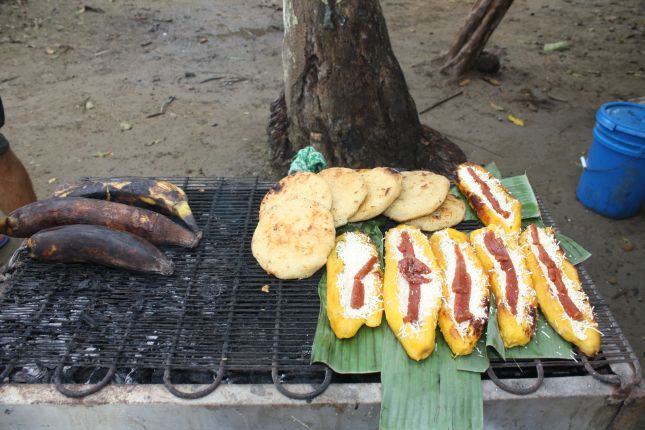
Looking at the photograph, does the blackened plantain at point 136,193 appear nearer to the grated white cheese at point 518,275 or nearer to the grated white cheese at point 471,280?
the grated white cheese at point 471,280

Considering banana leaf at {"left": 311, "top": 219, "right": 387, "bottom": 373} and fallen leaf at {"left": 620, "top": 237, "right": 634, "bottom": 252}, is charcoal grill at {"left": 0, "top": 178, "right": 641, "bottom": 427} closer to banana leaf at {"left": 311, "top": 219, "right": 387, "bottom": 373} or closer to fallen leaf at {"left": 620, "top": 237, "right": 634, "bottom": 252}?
banana leaf at {"left": 311, "top": 219, "right": 387, "bottom": 373}

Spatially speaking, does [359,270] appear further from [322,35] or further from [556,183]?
[556,183]

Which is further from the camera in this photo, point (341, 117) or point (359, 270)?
point (341, 117)

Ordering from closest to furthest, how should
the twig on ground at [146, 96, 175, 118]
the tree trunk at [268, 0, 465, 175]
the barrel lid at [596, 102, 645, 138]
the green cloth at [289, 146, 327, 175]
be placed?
the green cloth at [289, 146, 327, 175] → the tree trunk at [268, 0, 465, 175] → the barrel lid at [596, 102, 645, 138] → the twig on ground at [146, 96, 175, 118]

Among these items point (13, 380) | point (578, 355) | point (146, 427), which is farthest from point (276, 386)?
point (578, 355)

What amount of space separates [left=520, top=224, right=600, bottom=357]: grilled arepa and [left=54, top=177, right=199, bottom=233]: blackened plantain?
2.42 metres

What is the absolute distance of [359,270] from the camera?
285 cm

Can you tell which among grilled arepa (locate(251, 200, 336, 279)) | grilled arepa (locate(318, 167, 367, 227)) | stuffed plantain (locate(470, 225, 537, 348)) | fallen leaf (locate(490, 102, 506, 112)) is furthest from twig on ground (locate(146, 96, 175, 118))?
stuffed plantain (locate(470, 225, 537, 348))

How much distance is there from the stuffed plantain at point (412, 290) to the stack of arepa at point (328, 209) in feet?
1.05

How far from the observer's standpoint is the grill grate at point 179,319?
99.8 inches

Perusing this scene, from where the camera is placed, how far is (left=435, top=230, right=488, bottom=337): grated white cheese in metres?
2.53

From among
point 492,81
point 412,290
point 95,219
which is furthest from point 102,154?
point 492,81

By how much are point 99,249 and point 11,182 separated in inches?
108

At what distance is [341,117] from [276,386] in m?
3.39
